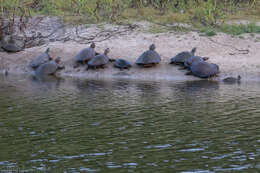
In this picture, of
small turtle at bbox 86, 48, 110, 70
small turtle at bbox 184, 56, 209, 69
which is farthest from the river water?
small turtle at bbox 86, 48, 110, 70

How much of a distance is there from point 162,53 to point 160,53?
8 cm

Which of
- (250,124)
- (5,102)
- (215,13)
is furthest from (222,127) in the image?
(215,13)

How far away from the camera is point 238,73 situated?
1745 centimetres

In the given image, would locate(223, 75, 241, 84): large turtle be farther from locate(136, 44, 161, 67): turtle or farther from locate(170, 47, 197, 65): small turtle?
Result: locate(136, 44, 161, 67): turtle

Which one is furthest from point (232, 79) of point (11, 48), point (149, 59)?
point (11, 48)

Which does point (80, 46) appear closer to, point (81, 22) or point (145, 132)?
point (81, 22)

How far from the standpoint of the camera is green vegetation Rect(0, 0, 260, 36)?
2214cm

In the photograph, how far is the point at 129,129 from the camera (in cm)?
877

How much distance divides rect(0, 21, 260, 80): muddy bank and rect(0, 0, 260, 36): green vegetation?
1.01 meters

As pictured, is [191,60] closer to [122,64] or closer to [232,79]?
[232,79]

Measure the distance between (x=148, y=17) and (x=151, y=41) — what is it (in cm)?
334

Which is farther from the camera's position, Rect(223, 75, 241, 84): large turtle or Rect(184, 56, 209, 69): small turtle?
Rect(184, 56, 209, 69): small turtle

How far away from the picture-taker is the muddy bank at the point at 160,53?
1791 centimetres

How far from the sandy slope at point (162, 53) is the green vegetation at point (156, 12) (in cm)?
102
